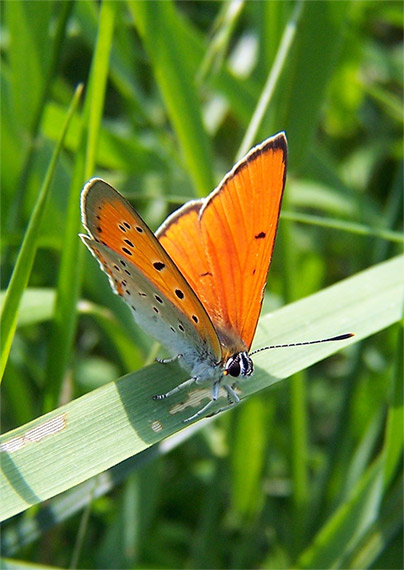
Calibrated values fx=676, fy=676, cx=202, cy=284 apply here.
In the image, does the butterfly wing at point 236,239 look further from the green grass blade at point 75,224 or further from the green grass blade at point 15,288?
the green grass blade at point 15,288

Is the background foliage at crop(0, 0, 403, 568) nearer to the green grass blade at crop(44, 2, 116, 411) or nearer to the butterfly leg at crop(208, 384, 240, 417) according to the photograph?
the green grass blade at crop(44, 2, 116, 411)

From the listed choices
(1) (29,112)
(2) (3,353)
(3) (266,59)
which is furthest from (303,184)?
(2) (3,353)

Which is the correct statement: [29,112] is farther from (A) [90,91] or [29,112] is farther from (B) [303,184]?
(B) [303,184]

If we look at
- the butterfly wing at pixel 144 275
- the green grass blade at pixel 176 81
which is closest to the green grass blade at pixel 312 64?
the green grass blade at pixel 176 81

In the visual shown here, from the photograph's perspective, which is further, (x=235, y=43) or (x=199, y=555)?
(x=235, y=43)

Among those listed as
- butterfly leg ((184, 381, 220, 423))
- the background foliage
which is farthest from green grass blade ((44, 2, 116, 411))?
butterfly leg ((184, 381, 220, 423))

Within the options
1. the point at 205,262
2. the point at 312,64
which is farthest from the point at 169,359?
the point at 312,64

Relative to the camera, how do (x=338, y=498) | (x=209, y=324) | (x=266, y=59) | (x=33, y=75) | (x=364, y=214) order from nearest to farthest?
(x=209, y=324), (x=33, y=75), (x=338, y=498), (x=266, y=59), (x=364, y=214)
